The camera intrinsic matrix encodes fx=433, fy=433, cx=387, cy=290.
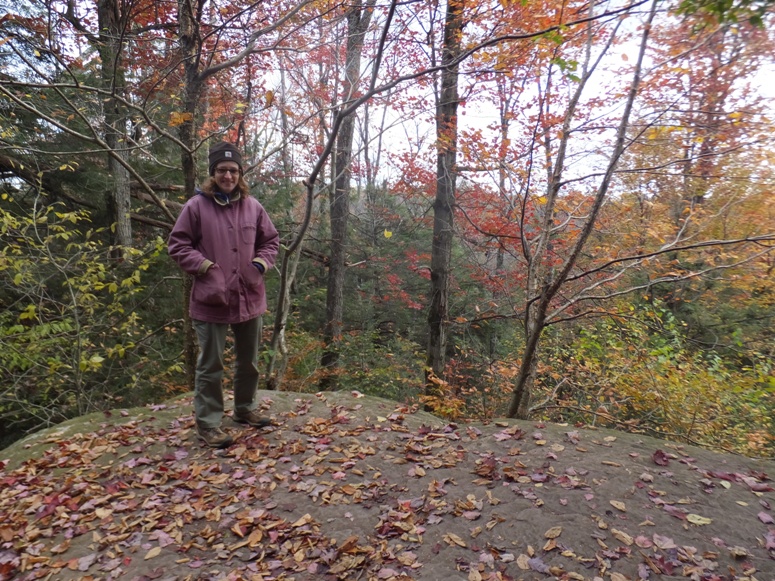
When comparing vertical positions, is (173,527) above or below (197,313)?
below

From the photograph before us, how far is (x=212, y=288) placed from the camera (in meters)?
3.38

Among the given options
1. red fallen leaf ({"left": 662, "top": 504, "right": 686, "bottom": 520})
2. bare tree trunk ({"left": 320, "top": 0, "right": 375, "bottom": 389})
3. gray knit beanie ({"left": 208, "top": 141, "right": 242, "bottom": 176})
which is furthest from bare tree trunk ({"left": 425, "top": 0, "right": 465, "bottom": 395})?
red fallen leaf ({"left": 662, "top": 504, "right": 686, "bottom": 520})

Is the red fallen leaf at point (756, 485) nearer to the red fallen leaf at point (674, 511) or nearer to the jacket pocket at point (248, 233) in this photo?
the red fallen leaf at point (674, 511)

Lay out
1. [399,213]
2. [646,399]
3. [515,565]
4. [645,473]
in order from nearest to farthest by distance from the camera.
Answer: [515,565] → [645,473] → [646,399] → [399,213]

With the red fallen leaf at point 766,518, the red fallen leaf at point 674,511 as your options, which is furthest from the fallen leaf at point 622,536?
the red fallen leaf at point 766,518

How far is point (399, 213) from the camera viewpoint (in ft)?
47.5

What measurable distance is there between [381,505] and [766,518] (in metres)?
2.34

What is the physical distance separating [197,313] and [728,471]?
165 inches

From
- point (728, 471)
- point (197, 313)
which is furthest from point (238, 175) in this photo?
point (728, 471)

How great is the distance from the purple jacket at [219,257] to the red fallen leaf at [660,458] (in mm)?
3320

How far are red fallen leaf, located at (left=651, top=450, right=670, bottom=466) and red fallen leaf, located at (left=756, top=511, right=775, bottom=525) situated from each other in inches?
24.2

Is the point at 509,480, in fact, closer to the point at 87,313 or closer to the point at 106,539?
the point at 106,539

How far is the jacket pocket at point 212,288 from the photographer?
11.1 ft

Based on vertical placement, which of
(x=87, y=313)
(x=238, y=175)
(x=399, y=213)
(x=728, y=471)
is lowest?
(x=728, y=471)
